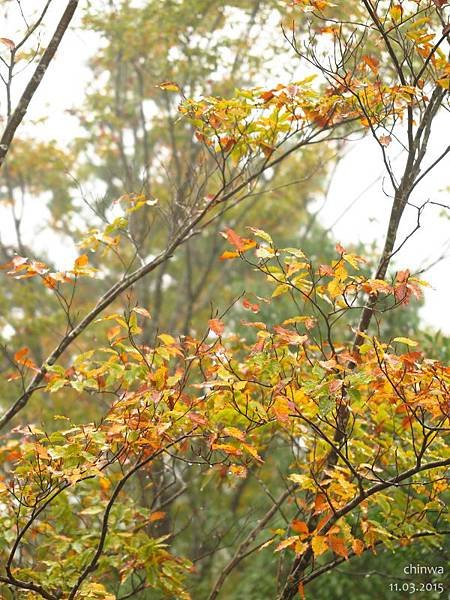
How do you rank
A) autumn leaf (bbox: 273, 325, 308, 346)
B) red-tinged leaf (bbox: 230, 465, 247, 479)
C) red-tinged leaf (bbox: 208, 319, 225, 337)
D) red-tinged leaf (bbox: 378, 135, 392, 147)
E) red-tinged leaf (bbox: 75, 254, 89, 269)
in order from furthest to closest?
red-tinged leaf (bbox: 378, 135, 392, 147) < red-tinged leaf (bbox: 75, 254, 89, 269) < red-tinged leaf (bbox: 230, 465, 247, 479) < red-tinged leaf (bbox: 208, 319, 225, 337) < autumn leaf (bbox: 273, 325, 308, 346)

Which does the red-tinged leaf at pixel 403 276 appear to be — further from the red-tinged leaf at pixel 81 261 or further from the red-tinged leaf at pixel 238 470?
the red-tinged leaf at pixel 81 261

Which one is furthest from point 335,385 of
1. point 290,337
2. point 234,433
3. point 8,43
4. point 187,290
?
point 187,290

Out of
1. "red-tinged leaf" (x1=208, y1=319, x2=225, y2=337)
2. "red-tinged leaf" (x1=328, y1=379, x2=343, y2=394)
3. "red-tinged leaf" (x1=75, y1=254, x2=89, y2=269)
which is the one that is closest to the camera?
"red-tinged leaf" (x1=328, y1=379, x2=343, y2=394)

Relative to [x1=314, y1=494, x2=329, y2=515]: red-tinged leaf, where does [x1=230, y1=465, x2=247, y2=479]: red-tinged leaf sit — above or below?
above

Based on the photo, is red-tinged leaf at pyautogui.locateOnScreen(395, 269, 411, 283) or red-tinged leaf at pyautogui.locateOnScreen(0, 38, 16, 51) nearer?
red-tinged leaf at pyautogui.locateOnScreen(395, 269, 411, 283)

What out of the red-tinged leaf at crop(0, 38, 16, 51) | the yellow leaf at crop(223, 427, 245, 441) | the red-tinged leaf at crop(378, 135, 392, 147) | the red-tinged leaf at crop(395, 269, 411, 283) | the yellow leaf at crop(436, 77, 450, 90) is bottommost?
the yellow leaf at crop(223, 427, 245, 441)

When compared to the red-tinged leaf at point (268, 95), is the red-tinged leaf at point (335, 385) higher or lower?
lower

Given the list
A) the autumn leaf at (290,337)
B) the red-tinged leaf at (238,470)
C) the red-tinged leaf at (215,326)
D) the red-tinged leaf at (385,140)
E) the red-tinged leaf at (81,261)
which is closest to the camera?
the autumn leaf at (290,337)

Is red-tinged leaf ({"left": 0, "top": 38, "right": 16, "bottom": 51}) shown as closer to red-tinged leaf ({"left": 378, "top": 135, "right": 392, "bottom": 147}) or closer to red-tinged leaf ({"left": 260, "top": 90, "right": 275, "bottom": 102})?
red-tinged leaf ({"left": 260, "top": 90, "right": 275, "bottom": 102})

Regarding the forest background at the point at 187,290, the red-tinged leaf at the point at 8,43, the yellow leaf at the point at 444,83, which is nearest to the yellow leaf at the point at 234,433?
the forest background at the point at 187,290

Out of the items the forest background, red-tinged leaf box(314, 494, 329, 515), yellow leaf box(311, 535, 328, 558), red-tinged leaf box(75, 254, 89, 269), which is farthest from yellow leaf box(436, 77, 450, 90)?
yellow leaf box(311, 535, 328, 558)

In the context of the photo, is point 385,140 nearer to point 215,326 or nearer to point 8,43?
point 215,326

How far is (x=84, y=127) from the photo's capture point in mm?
9375

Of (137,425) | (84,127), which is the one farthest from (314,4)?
(84,127)
